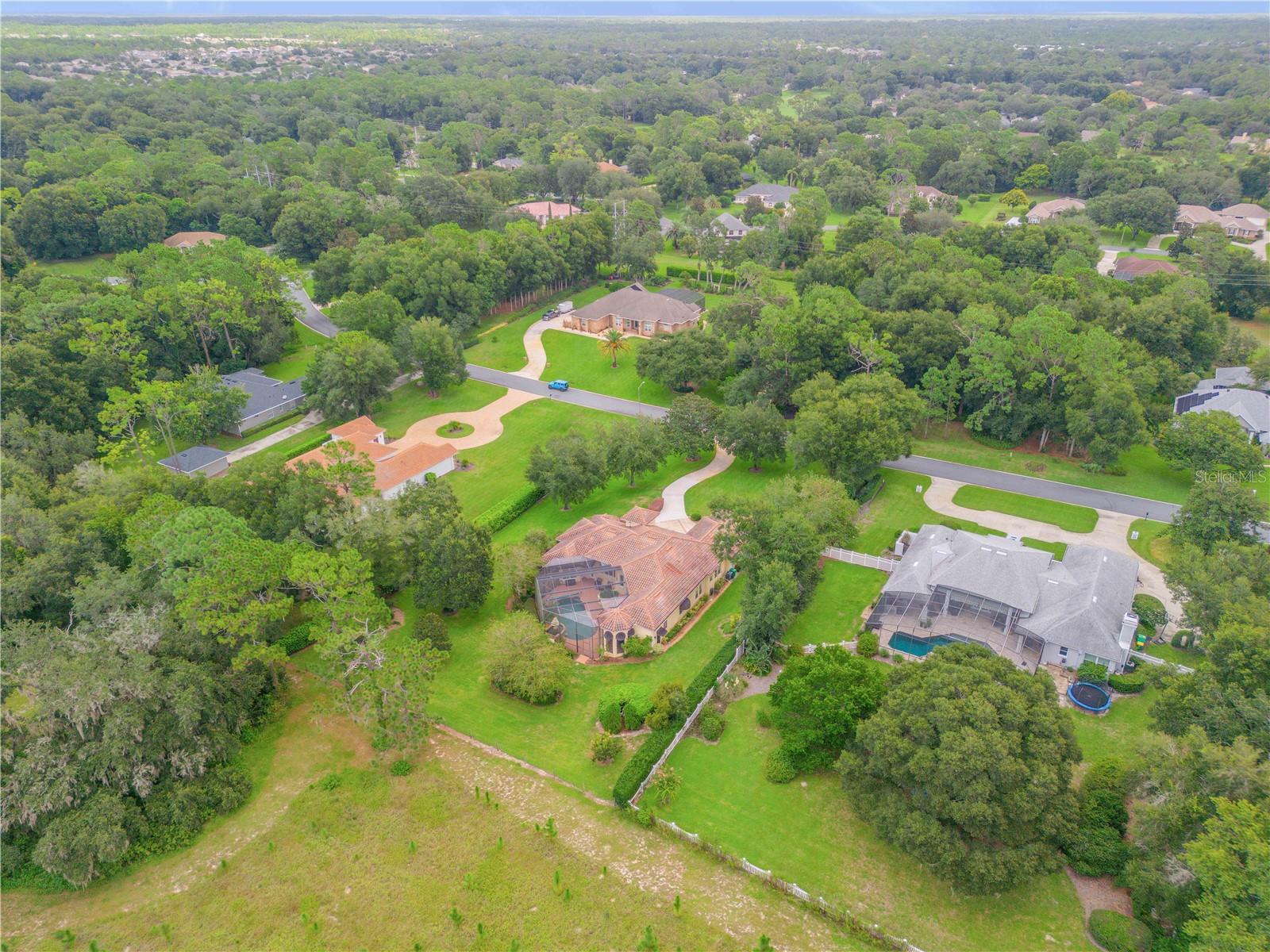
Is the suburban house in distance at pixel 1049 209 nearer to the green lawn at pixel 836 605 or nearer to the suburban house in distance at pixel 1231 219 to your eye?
the suburban house in distance at pixel 1231 219

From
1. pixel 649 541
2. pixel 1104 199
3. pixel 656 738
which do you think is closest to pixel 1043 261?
pixel 1104 199

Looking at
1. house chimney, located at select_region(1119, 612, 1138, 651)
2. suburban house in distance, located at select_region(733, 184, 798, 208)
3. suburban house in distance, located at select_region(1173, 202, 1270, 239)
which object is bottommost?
house chimney, located at select_region(1119, 612, 1138, 651)

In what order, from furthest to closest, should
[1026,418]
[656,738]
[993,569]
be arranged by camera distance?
1. [1026,418]
2. [993,569]
3. [656,738]

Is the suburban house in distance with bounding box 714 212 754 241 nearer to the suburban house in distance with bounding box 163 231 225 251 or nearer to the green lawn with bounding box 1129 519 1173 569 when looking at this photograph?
the suburban house in distance with bounding box 163 231 225 251

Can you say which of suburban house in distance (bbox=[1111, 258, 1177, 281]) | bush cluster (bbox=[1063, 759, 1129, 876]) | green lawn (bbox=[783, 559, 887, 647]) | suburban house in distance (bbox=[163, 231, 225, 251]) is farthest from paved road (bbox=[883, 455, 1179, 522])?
suburban house in distance (bbox=[163, 231, 225, 251])

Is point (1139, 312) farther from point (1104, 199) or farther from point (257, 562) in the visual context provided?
point (257, 562)

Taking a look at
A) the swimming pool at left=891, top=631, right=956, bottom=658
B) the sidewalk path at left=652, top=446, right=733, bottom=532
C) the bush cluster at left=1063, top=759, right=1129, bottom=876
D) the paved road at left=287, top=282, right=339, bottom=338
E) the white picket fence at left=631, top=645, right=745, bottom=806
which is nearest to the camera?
the bush cluster at left=1063, top=759, right=1129, bottom=876

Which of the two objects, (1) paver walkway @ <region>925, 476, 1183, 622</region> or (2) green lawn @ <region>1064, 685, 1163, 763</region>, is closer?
(2) green lawn @ <region>1064, 685, 1163, 763</region>
